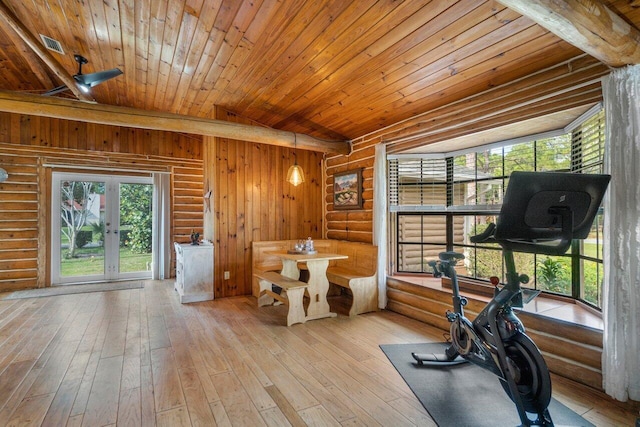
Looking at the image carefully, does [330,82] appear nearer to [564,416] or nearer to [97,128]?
[564,416]

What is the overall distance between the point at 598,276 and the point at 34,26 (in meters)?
6.13

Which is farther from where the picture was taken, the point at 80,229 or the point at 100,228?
the point at 100,228

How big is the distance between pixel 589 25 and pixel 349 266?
3730mm

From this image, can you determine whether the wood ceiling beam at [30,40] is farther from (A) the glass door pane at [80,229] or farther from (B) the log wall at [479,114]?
(B) the log wall at [479,114]

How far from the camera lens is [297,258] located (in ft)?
12.5

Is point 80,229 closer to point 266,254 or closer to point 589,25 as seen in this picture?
point 266,254

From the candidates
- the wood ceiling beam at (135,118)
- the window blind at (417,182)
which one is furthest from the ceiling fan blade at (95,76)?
the window blind at (417,182)

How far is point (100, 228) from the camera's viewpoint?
19.2 feet

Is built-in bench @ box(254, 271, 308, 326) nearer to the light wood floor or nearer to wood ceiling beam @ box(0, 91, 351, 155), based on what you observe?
the light wood floor

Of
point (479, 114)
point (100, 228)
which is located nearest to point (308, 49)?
point (479, 114)

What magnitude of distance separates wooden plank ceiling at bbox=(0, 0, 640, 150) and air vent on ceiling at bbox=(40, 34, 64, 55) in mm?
57

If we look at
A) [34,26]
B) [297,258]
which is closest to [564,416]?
[297,258]

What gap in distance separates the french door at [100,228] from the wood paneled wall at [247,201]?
232cm

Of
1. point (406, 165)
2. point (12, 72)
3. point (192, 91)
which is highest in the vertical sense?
point (12, 72)
